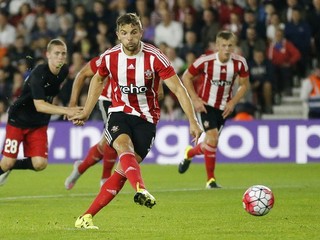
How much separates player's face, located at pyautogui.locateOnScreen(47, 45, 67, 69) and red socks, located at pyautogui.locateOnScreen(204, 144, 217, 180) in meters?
2.95

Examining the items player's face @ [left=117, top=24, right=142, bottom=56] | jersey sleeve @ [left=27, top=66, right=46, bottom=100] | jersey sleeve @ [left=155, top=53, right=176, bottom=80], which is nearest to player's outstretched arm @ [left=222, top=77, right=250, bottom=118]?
jersey sleeve @ [left=27, top=66, right=46, bottom=100]

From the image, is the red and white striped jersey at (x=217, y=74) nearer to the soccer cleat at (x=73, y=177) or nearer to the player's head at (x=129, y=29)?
the soccer cleat at (x=73, y=177)

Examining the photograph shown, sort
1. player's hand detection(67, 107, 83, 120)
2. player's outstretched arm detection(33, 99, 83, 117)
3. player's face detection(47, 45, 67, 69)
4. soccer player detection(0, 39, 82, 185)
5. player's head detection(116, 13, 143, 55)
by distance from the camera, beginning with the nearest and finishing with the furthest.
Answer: player's head detection(116, 13, 143, 55)
player's hand detection(67, 107, 83, 120)
player's outstretched arm detection(33, 99, 83, 117)
player's face detection(47, 45, 67, 69)
soccer player detection(0, 39, 82, 185)

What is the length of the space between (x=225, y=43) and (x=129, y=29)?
4.87 metres

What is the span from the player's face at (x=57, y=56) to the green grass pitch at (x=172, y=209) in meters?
1.68

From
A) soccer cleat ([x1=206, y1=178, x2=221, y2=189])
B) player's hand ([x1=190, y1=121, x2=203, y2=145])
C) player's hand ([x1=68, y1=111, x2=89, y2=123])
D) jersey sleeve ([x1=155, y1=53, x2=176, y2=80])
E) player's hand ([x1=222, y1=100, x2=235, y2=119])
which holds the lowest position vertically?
soccer cleat ([x1=206, y1=178, x2=221, y2=189])

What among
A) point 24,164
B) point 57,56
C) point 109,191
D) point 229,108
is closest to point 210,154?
point 229,108

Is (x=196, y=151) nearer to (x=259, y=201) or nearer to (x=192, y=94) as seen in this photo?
(x=192, y=94)

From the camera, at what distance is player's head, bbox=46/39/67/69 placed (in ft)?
39.7

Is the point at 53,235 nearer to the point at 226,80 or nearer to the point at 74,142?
the point at 226,80

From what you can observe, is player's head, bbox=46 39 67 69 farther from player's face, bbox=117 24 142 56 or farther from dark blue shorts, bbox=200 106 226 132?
dark blue shorts, bbox=200 106 226 132

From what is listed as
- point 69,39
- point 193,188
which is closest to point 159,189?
point 193,188

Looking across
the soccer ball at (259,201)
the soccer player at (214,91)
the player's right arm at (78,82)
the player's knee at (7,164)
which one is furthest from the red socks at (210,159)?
the soccer ball at (259,201)

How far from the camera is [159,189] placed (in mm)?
14219
